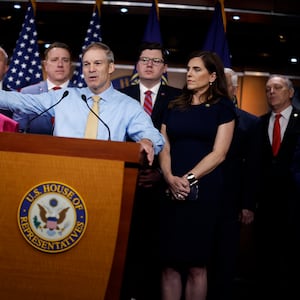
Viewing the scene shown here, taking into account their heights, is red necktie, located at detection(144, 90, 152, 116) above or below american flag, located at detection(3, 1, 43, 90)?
below

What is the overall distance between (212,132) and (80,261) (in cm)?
124

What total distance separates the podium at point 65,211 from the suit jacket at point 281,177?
7.18ft

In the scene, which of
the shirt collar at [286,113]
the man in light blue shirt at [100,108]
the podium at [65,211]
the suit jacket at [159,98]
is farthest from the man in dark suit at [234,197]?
the podium at [65,211]

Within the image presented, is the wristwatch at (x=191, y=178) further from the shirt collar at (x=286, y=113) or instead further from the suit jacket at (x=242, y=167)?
the shirt collar at (x=286, y=113)

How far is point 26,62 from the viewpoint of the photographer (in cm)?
489

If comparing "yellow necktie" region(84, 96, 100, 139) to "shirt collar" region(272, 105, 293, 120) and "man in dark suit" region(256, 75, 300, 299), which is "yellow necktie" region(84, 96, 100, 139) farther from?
"shirt collar" region(272, 105, 293, 120)

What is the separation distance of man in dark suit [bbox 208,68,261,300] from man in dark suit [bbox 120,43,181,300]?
438 mm

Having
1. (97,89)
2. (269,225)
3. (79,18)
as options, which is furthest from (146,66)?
(79,18)

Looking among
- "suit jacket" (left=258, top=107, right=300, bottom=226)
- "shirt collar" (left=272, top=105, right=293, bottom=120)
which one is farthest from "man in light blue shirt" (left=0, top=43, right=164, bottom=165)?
"shirt collar" (left=272, top=105, right=293, bottom=120)

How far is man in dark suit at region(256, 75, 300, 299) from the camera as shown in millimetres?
3924

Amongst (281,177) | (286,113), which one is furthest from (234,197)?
(286,113)

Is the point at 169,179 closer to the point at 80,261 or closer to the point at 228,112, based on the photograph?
the point at 228,112

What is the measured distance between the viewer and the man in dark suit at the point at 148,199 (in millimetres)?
3516

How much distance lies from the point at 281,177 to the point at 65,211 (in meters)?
2.35
